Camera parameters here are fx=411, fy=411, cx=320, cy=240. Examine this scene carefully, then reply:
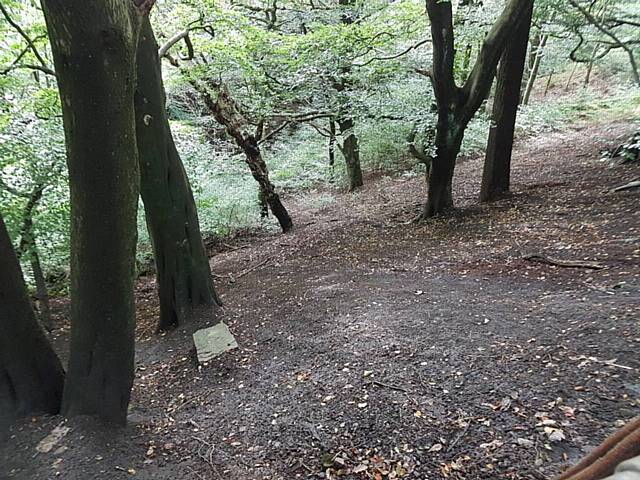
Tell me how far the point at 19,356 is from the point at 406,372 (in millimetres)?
2694

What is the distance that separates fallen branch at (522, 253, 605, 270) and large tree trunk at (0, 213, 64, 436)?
197 inches

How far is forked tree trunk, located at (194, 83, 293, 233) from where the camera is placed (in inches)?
355

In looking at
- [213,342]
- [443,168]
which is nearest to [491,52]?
[443,168]

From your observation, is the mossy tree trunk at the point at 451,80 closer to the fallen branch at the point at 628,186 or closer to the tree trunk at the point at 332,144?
the fallen branch at the point at 628,186

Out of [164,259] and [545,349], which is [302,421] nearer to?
[545,349]

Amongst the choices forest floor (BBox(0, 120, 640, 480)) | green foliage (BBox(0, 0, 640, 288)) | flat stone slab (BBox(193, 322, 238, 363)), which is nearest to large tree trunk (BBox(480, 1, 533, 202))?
green foliage (BBox(0, 0, 640, 288))

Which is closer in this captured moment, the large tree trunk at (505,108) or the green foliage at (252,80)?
the green foliage at (252,80)

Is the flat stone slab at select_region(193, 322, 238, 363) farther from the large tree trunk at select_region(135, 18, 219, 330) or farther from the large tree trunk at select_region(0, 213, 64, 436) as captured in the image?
the large tree trunk at select_region(0, 213, 64, 436)

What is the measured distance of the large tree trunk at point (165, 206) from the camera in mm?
4508

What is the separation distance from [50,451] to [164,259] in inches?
108

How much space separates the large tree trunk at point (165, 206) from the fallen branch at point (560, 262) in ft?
13.3

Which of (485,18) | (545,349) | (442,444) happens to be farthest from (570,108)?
(442,444)

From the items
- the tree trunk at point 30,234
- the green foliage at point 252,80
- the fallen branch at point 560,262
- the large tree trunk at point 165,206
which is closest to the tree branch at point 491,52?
the green foliage at point 252,80

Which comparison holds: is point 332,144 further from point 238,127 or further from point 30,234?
point 30,234
